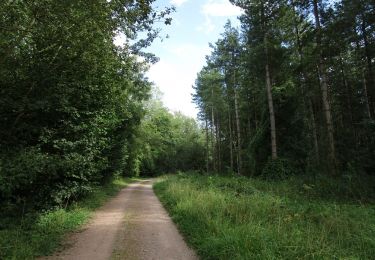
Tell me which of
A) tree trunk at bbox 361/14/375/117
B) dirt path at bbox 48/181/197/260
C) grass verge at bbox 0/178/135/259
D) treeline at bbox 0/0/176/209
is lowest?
dirt path at bbox 48/181/197/260

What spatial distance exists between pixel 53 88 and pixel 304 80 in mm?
19772

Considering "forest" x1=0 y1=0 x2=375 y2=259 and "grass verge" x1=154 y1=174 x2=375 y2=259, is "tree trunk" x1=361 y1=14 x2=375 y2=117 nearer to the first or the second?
"forest" x1=0 y1=0 x2=375 y2=259

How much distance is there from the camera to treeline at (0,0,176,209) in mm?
8320

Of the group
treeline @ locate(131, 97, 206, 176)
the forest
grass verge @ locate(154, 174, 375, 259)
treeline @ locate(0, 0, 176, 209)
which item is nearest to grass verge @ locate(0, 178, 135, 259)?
the forest

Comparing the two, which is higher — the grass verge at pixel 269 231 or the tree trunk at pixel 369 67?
the tree trunk at pixel 369 67

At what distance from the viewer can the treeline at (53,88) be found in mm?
8320

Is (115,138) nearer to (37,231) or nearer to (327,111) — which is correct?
(327,111)

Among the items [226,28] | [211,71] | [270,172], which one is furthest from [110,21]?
[211,71]

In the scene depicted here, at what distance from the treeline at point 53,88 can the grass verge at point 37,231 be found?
0.79 meters

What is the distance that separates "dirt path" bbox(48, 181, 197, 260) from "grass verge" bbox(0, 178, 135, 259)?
1.36ft

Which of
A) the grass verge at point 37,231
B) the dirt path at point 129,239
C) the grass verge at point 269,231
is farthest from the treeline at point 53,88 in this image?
the grass verge at point 269,231

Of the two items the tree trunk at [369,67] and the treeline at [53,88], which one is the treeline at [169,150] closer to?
the tree trunk at [369,67]

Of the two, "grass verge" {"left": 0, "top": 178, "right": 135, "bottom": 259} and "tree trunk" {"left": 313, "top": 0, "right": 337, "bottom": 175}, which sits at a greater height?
"tree trunk" {"left": 313, "top": 0, "right": 337, "bottom": 175}

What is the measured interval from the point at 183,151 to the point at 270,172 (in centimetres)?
4762
